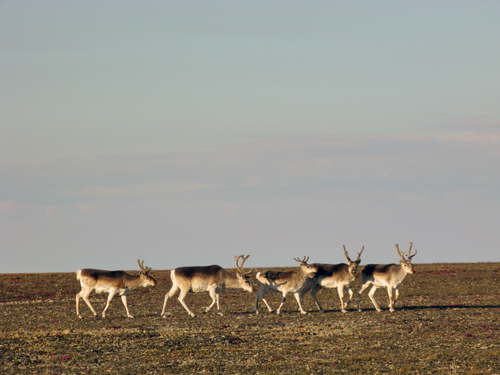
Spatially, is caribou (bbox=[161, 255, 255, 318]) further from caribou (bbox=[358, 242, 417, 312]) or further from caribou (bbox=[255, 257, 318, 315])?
caribou (bbox=[358, 242, 417, 312])

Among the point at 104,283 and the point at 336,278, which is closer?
the point at 104,283

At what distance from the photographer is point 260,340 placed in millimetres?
21125

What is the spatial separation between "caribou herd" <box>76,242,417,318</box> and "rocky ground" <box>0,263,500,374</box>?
109 centimetres

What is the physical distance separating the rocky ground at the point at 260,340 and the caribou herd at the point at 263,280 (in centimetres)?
109

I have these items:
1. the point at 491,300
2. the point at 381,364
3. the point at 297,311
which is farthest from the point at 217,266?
the point at 491,300

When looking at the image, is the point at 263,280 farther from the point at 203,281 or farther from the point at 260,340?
the point at 260,340

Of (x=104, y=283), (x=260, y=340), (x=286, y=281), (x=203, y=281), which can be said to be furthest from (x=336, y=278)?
(x=104, y=283)

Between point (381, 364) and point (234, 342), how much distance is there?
225 inches

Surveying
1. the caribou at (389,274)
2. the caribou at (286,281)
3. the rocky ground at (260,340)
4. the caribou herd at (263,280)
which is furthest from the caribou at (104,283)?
the caribou at (389,274)

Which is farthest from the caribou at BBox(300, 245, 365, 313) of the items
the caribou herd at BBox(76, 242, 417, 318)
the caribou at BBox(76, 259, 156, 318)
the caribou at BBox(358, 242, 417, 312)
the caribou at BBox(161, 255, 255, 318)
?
the caribou at BBox(76, 259, 156, 318)

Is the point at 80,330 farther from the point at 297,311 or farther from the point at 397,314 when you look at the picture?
the point at 397,314

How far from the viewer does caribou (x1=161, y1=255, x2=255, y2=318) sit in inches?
1077

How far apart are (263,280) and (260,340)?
22.3ft

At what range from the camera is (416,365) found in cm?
1705
